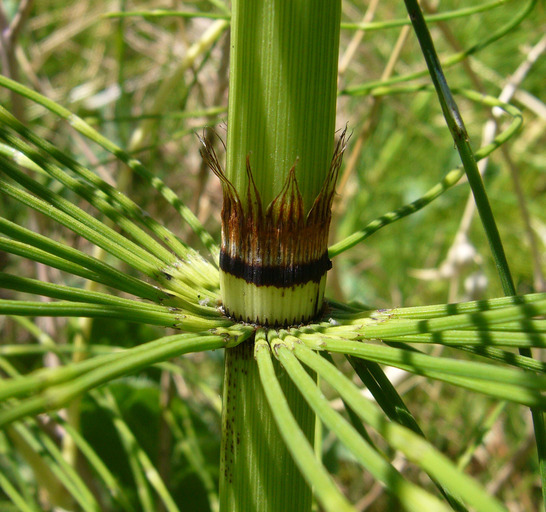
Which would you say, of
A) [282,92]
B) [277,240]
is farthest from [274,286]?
[282,92]

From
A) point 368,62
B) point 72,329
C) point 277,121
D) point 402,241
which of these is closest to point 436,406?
point 402,241

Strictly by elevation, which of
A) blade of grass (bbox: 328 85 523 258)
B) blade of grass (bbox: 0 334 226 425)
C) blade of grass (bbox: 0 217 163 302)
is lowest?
blade of grass (bbox: 0 334 226 425)

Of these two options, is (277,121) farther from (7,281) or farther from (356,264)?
(356,264)

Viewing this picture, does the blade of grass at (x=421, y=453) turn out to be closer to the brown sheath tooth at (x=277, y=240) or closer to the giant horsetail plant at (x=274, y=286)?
the giant horsetail plant at (x=274, y=286)

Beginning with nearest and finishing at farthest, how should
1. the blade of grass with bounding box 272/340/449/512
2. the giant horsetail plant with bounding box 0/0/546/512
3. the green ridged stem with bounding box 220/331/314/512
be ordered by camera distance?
1. the blade of grass with bounding box 272/340/449/512
2. the giant horsetail plant with bounding box 0/0/546/512
3. the green ridged stem with bounding box 220/331/314/512

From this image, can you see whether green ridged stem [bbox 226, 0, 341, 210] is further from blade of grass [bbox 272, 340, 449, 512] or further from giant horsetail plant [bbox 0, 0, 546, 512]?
blade of grass [bbox 272, 340, 449, 512]

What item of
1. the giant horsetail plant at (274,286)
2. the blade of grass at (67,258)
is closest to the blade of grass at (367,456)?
the giant horsetail plant at (274,286)

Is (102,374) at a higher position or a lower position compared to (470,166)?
lower

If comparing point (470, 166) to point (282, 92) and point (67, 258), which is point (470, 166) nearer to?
point (282, 92)

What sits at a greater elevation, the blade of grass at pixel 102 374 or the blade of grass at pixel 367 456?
the blade of grass at pixel 102 374

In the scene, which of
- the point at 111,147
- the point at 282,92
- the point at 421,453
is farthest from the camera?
the point at 111,147

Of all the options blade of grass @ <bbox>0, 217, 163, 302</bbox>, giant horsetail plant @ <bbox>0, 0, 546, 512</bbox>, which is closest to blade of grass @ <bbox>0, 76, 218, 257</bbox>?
giant horsetail plant @ <bbox>0, 0, 546, 512</bbox>
